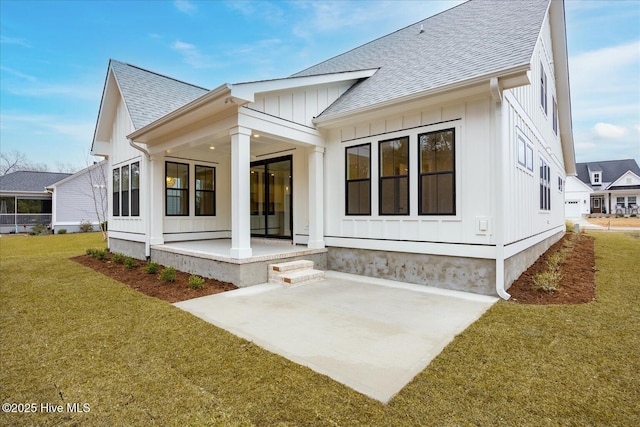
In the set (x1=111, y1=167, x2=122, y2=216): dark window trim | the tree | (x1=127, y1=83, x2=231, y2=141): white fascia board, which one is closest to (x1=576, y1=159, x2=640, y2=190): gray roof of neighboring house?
(x1=127, y1=83, x2=231, y2=141): white fascia board

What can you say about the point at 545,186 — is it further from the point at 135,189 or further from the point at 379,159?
the point at 135,189

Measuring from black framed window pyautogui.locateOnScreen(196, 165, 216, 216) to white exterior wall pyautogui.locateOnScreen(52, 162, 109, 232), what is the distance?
16382 mm

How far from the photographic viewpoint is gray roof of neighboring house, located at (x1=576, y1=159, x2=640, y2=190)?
36.4 m

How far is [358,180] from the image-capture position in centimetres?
709

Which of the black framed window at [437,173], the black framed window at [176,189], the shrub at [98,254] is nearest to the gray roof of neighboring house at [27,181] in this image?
the shrub at [98,254]

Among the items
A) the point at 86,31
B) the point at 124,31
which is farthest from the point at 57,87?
the point at 124,31

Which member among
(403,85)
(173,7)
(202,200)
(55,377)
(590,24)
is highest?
(173,7)

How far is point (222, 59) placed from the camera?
23.3 metres

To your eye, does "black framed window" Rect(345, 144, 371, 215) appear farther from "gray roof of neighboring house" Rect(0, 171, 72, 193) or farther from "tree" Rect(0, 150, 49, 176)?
"tree" Rect(0, 150, 49, 176)

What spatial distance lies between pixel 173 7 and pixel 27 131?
103 feet

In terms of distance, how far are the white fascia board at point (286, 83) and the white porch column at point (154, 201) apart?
436cm

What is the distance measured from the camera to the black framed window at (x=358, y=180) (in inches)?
273

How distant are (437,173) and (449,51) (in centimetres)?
317

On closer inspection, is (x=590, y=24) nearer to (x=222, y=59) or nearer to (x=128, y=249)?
(x=128, y=249)
